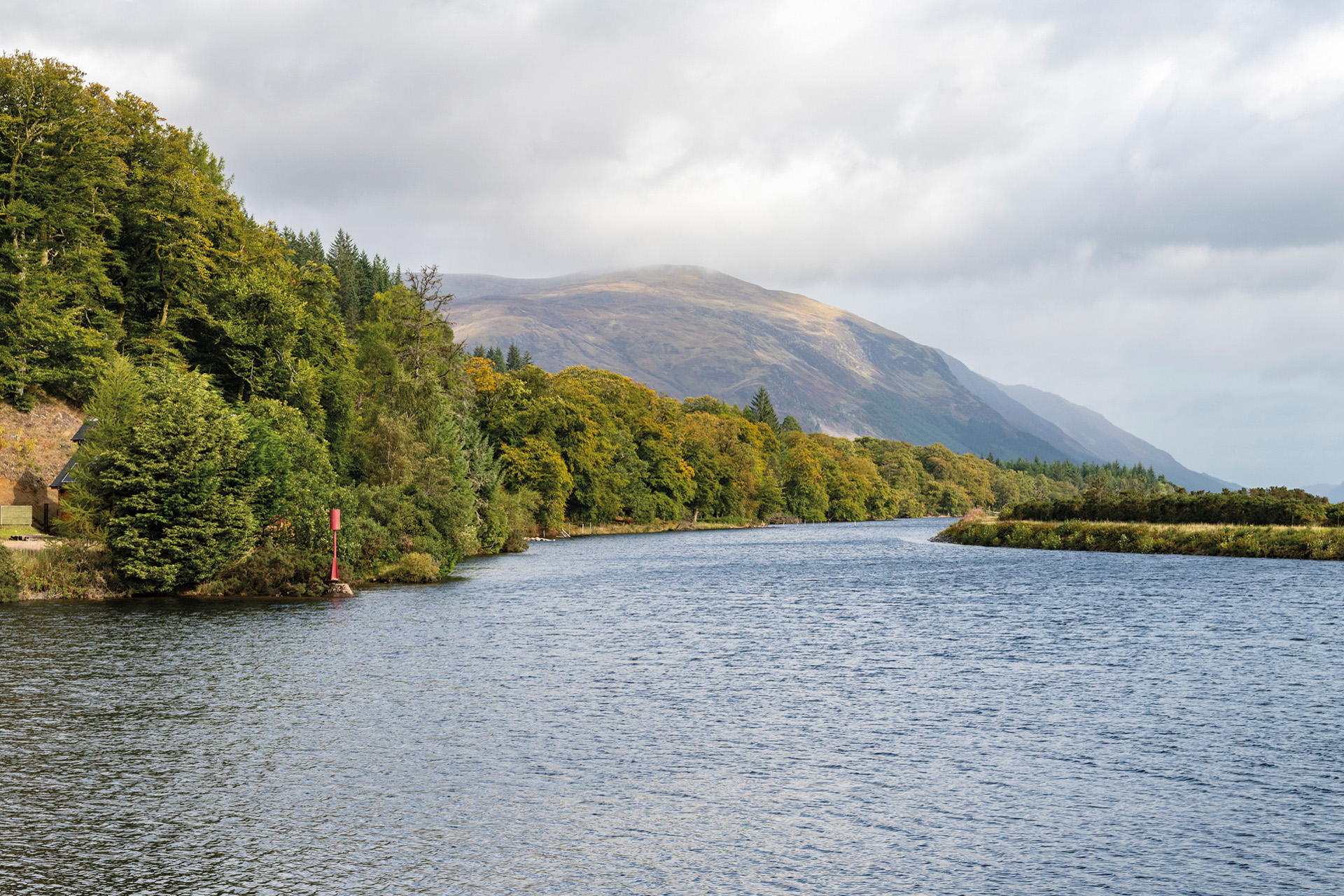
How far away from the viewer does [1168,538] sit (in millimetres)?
89312

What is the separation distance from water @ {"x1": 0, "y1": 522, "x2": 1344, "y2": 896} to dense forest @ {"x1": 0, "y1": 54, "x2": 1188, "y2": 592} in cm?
647

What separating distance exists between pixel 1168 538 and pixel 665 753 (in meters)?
83.3

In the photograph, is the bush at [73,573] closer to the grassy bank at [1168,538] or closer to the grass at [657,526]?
the grassy bank at [1168,538]

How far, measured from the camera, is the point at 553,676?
96.3 ft

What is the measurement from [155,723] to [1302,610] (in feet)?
157

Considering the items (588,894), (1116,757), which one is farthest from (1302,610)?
(588,894)

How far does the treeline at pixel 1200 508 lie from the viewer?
3322 inches

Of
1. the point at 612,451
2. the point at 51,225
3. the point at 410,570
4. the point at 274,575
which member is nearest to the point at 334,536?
the point at 274,575

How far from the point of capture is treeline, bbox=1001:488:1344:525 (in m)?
84.4

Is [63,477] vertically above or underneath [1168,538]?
above

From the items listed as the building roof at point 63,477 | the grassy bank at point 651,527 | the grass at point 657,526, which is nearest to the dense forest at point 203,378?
the building roof at point 63,477

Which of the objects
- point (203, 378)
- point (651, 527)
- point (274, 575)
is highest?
point (203, 378)

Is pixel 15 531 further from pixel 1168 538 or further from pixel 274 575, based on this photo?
pixel 1168 538

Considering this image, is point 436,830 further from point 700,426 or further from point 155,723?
point 700,426
